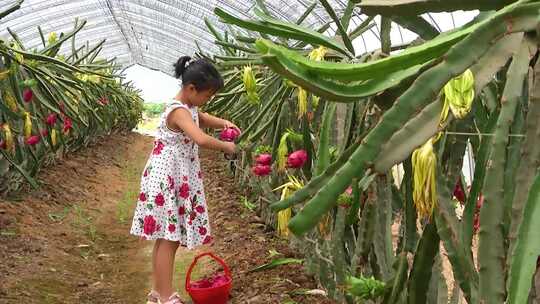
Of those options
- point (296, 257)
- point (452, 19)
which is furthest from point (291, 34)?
point (452, 19)

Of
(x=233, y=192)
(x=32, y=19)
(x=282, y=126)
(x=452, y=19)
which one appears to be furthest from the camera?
(x=32, y=19)

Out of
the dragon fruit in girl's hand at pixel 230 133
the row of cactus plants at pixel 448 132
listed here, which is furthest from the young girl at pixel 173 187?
the row of cactus plants at pixel 448 132

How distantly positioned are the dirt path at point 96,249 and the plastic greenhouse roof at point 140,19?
4.62m

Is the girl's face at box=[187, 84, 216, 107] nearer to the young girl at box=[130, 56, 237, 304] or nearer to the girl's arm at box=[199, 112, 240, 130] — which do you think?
the young girl at box=[130, 56, 237, 304]

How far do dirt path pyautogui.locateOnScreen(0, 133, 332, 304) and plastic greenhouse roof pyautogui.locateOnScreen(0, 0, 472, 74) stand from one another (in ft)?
15.1

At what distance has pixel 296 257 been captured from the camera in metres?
3.18

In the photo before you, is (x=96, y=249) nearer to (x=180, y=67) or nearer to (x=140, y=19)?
(x=180, y=67)

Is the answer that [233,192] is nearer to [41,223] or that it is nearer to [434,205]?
[41,223]

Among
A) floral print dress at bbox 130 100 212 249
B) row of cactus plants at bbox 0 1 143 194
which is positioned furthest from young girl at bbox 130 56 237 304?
row of cactus plants at bbox 0 1 143 194

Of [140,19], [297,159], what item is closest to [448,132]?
[297,159]

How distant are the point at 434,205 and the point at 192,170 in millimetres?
1923

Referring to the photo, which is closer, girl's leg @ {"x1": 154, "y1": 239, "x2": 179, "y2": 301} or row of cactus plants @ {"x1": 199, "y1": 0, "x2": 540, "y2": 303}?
A: row of cactus plants @ {"x1": 199, "y1": 0, "x2": 540, "y2": 303}

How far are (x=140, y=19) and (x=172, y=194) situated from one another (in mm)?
13601

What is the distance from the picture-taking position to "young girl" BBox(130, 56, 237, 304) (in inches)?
108
